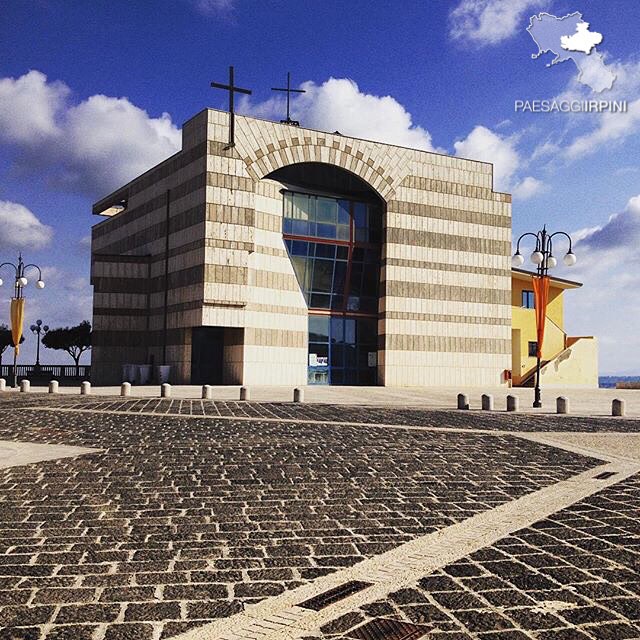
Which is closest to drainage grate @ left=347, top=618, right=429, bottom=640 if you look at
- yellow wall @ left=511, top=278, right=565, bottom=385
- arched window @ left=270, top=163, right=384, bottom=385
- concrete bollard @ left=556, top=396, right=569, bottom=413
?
concrete bollard @ left=556, top=396, right=569, bottom=413

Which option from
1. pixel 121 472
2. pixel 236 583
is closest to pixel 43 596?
pixel 236 583

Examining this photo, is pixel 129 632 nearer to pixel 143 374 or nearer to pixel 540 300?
pixel 540 300

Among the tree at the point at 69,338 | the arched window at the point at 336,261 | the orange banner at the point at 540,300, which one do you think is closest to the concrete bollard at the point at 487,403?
the orange banner at the point at 540,300

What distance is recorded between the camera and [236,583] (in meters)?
5.36

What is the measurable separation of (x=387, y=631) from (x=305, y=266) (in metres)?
40.0

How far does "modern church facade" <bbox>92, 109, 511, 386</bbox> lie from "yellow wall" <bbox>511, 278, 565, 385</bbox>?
2.32 metres

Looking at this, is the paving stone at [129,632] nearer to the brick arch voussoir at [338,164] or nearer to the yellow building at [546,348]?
the brick arch voussoir at [338,164]

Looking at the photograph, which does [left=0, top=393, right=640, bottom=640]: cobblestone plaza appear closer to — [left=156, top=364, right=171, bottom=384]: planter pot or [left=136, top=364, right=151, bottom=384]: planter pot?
[left=156, top=364, right=171, bottom=384]: planter pot

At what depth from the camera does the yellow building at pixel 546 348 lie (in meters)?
50.2

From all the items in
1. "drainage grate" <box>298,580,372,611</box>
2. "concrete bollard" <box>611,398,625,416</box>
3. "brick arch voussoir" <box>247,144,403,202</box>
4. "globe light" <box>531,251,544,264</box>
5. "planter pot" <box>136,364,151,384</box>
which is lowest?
"drainage grate" <box>298,580,372,611</box>

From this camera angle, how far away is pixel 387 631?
4391mm

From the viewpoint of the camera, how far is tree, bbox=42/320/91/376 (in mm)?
69312

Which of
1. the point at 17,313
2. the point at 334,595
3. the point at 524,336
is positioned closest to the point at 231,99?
the point at 17,313

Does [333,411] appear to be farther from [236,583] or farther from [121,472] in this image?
[236,583]
